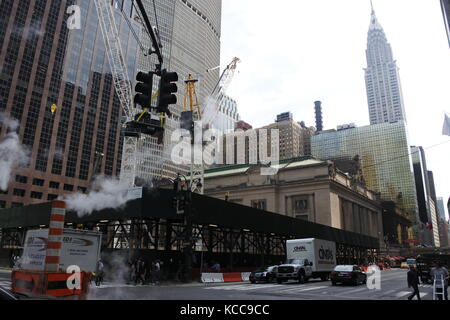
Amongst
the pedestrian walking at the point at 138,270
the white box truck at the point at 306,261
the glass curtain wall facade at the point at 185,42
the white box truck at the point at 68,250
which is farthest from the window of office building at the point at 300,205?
the white box truck at the point at 68,250

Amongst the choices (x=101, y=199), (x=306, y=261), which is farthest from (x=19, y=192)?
(x=306, y=261)

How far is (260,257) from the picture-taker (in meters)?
45.6

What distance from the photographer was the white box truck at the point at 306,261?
89.5 ft

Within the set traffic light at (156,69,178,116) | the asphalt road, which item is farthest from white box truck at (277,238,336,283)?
traffic light at (156,69,178,116)

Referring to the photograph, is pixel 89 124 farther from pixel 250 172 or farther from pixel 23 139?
pixel 250 172

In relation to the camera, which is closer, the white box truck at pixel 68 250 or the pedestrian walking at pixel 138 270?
the white box truck at pixel 68 250

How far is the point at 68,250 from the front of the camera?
15820 mm

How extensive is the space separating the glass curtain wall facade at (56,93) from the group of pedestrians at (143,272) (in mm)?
79952

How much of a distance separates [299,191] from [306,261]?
44730 millimetres

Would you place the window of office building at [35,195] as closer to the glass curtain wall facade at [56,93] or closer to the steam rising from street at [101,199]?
the glass curtain wall facade at [56,93]

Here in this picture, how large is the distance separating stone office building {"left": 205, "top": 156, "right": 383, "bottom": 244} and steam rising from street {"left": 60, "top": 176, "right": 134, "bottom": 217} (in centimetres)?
3630

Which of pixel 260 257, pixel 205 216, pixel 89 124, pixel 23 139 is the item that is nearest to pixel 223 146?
pixel 89 124
